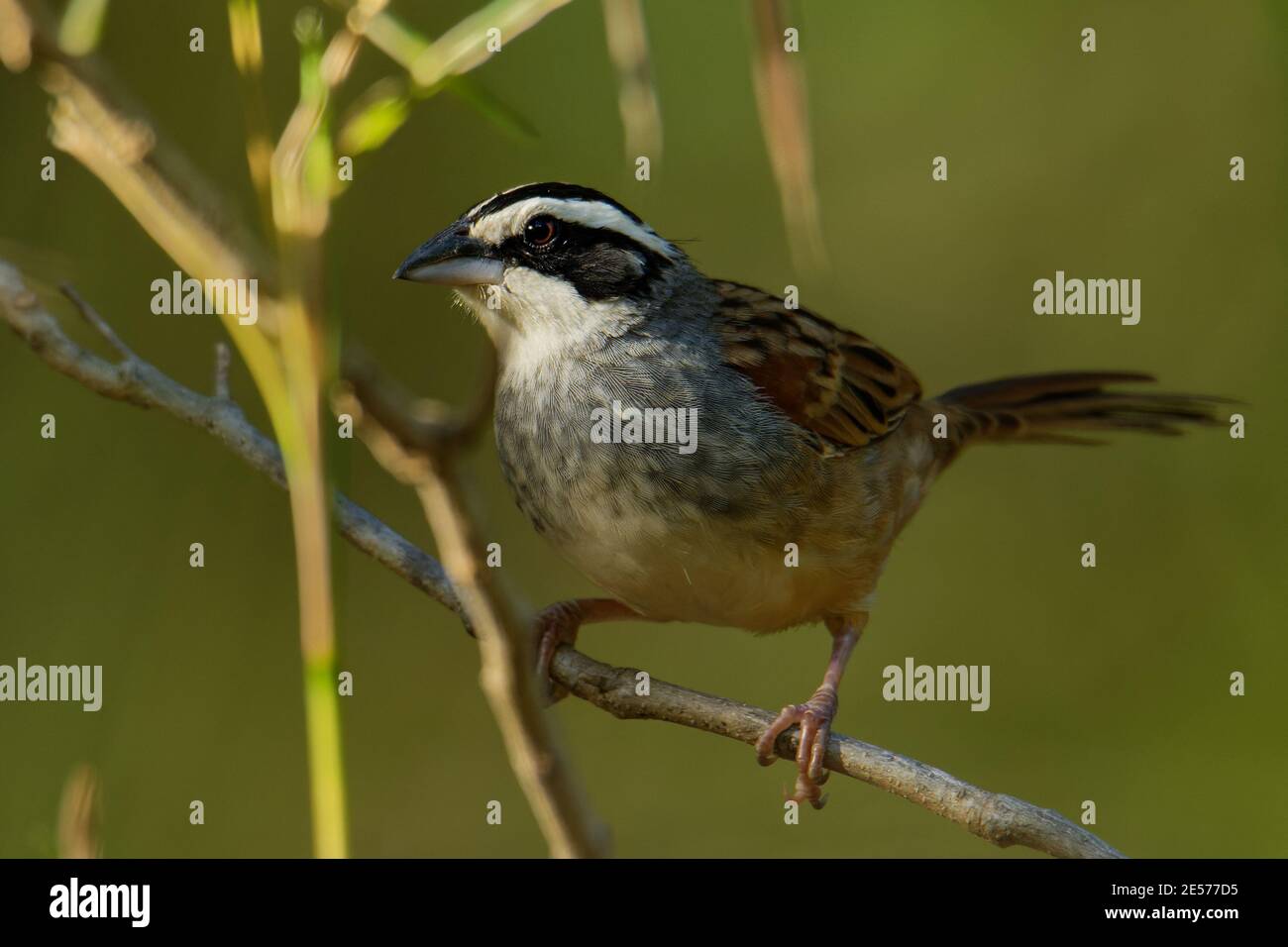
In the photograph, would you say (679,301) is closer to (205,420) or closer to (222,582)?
(205,420)

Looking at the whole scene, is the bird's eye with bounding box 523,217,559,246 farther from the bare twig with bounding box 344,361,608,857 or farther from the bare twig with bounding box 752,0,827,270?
the bare twig with bounding box 344,361,608,857

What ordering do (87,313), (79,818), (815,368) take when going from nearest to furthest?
(79,818) < (87,313) < (815,368)

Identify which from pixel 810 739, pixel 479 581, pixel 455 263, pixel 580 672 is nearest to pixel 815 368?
pixel 810 739

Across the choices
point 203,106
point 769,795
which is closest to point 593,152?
point 203,106

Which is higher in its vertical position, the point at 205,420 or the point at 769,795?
the point at 205,420

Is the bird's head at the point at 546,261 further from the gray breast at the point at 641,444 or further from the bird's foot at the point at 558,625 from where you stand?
the bird's foot at the point at 558,625

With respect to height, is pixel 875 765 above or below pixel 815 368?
below

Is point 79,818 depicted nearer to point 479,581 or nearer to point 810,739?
point 479,581
